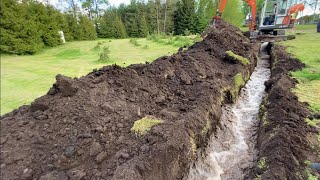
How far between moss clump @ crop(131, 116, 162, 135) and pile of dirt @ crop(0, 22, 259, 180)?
9 cm

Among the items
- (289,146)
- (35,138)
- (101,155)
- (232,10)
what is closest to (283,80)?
(289,146)

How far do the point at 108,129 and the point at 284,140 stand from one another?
340 cm

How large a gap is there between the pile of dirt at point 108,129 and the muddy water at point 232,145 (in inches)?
11.0

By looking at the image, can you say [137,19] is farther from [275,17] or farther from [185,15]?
[275,17]

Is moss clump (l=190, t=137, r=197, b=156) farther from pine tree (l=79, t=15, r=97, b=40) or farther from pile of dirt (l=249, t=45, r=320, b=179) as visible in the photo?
pine tree (l=79, t=15, r=97, b=40)

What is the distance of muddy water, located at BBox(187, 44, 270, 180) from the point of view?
4633 millimetres

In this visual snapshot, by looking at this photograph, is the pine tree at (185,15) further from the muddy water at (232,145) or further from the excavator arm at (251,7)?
the muddy water at (232,145)

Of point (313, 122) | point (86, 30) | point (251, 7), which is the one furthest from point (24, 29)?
point (86, 30)

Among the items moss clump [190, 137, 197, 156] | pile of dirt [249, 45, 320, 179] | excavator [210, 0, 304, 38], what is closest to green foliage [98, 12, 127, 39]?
excavator [210, 0, 304, 38]

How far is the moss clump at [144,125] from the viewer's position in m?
4.43

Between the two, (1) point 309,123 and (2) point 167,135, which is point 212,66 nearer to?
(1) point 309,123

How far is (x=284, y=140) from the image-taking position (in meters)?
4.43

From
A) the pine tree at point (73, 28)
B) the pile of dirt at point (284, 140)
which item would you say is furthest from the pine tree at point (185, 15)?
the pile of dirt at point (284, 140)

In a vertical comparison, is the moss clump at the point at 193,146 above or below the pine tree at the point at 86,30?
below
